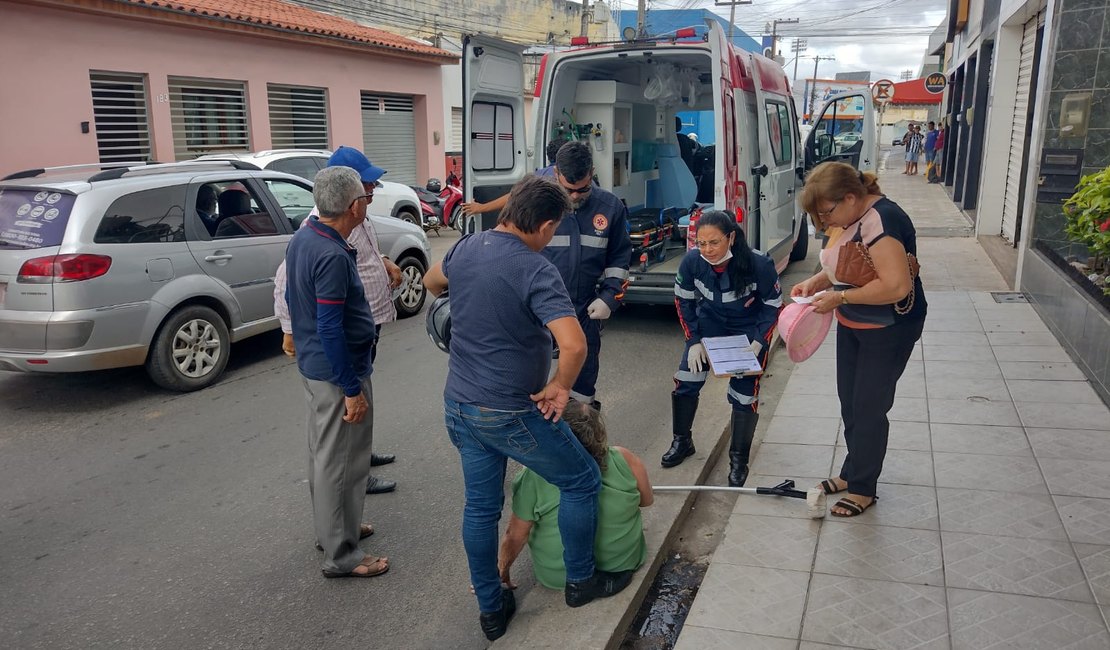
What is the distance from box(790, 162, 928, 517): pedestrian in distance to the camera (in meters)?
3.58

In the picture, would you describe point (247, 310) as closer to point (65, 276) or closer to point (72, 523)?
point (65, 276)

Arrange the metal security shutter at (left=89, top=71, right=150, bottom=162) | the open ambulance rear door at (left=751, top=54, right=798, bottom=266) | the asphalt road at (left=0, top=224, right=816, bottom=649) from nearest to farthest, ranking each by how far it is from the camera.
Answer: the asphalt road at (left=0, top=224, right=816, bottom=649) → the open ambulance rear door at (left=751, top=54, right=798, bottom=266) → the metal security shutter at (left=89, top=71, right=150, bottom=162)

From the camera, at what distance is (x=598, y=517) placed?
3.33 meters

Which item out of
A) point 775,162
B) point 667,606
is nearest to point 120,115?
point 775,162

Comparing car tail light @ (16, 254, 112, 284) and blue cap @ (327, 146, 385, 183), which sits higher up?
blue cap @ (327, 146, 385, 183)

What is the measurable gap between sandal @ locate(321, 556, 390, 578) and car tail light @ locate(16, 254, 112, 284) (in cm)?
329

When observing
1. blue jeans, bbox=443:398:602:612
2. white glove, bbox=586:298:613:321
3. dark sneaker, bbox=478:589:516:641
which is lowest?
dark sneaker, bbox=478:589:516:641

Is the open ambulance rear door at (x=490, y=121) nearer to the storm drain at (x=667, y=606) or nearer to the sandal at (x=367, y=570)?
the sandal at (x=367, y=570)

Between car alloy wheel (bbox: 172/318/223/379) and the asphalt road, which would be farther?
car alloy wheel (bbox: 172/318/223/379)

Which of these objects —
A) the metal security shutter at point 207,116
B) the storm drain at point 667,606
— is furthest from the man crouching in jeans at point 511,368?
the metal security shutter at point 207,116

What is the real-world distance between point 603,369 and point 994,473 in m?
3.19

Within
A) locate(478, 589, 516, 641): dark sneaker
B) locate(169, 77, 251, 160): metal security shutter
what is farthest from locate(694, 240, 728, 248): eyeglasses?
locate(169, 77, 251, 160): metal security shutter

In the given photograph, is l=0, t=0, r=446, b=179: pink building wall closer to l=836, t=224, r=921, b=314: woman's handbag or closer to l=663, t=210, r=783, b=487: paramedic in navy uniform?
l=663, t=210, r=783, b=487: paramedic in navy uniform

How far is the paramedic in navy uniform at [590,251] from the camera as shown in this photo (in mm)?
4570
